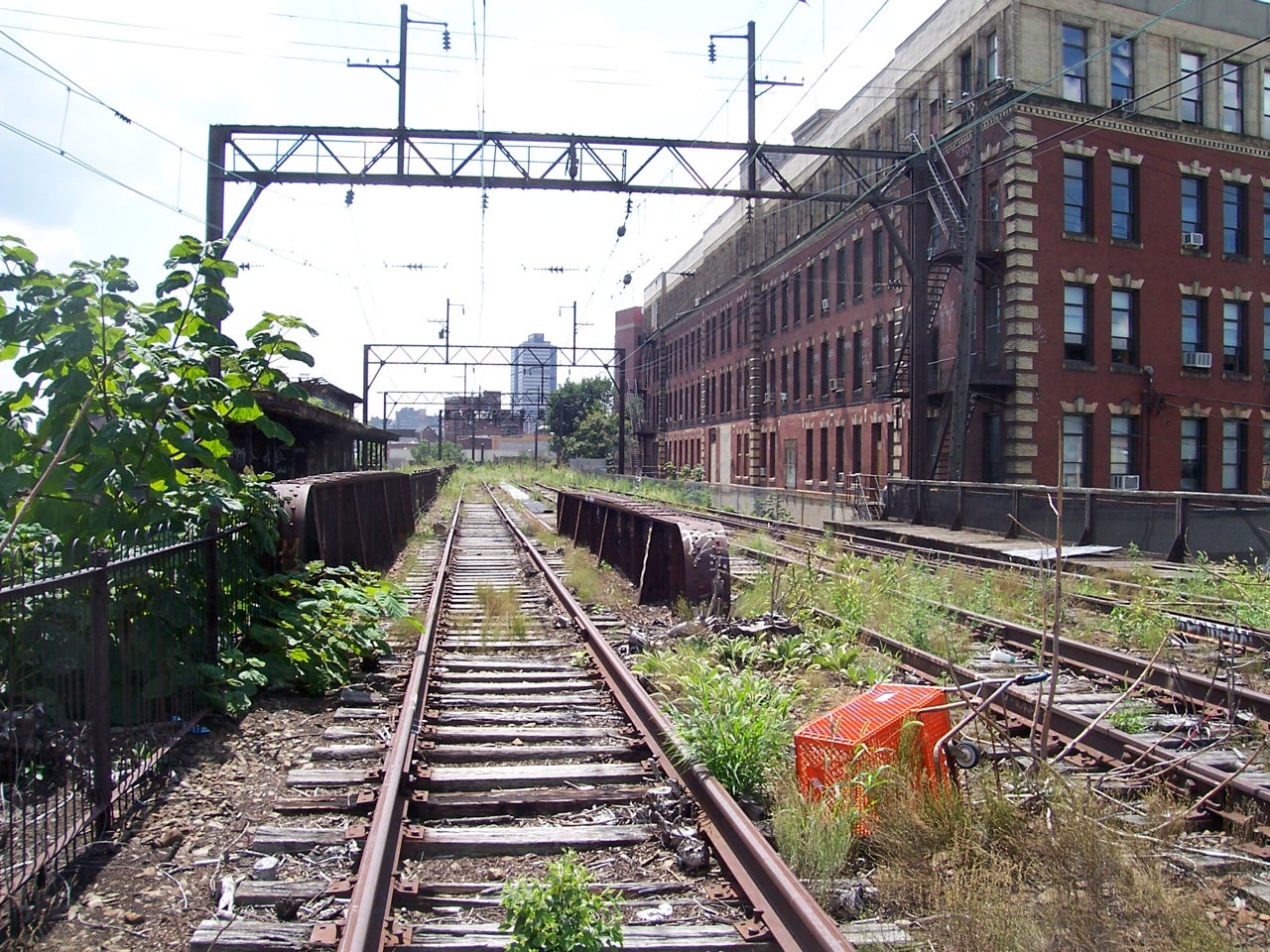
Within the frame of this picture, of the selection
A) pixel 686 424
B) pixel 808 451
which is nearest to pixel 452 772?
pixel 808 451

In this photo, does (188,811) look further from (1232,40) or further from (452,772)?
(1232,40)

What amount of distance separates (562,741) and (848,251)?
33.7 metres

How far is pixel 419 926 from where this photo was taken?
159 inches

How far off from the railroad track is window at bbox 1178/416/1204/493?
1105 inches

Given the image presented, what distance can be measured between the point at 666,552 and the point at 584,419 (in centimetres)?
9063

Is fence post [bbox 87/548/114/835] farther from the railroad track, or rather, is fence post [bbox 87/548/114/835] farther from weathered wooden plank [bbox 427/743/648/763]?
weathered wooden plank [bbox 427/743/648/763]

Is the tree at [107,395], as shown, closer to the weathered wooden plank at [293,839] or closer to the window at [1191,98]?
the weathered wooden plank at [293,839]

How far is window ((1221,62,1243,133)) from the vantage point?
3127 cm

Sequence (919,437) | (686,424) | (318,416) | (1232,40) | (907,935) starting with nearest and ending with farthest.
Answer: (907,935) → (318,416) → (919,437) → (1232,40) → (686,424)

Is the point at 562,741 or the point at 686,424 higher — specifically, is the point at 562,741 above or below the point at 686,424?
below

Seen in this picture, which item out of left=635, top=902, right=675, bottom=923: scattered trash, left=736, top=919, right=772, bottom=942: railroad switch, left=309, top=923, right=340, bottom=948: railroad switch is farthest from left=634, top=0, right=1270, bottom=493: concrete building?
left=309, top=923, right=340, bottom=948: railroad switch

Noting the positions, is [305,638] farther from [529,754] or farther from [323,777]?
[529,754]

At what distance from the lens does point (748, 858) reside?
4543 mm

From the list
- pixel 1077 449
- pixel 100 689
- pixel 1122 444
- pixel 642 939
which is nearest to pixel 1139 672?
pixel 642 939
